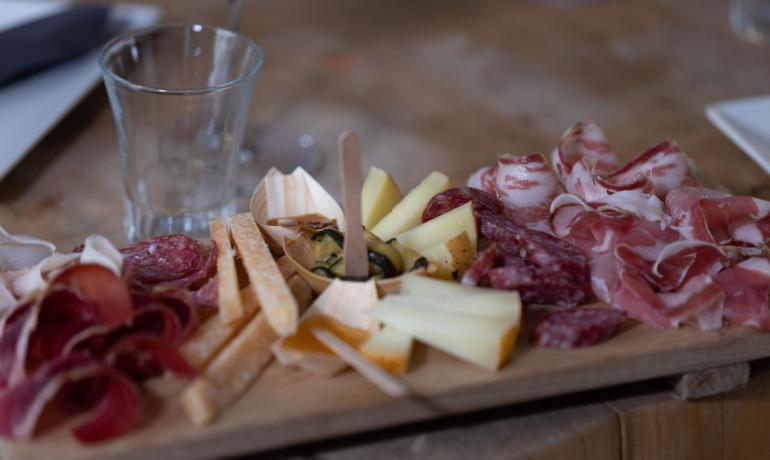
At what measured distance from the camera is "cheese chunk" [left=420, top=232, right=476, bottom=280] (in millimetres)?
945

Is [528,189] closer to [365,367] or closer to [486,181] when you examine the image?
Answer: [486,181]

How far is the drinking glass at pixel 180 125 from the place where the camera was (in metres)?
1.23

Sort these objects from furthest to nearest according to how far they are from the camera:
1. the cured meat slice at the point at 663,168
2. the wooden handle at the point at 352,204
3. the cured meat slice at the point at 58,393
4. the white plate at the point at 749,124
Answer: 1. the white plate at the point at 749,124
2. the cured meat slice at the point at 663,168
3. the wooden handle at the point at 352,204
4. the cured meat slice at the point at 58,393


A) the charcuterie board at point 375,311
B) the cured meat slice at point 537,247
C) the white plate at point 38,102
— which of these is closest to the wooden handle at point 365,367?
the charcuterie board at point 375,311

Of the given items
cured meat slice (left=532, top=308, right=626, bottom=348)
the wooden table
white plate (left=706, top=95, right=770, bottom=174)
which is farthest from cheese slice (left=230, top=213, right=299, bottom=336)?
white plate (left=706, top=95, right=770, bottom=174)

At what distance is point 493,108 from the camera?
174 centimetres

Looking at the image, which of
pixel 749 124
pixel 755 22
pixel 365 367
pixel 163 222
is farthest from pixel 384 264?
pixel 755 22

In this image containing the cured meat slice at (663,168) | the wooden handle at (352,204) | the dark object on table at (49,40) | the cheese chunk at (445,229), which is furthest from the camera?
the dark object on table at (49,40)

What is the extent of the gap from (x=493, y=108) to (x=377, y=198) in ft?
2.44

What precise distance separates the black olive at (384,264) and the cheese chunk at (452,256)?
39 millimetres

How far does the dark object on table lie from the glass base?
430 mm

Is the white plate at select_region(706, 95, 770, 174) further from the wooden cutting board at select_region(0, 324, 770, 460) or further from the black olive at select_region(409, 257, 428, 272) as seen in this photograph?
the black olive at select_region(409, 257, 428, 272)

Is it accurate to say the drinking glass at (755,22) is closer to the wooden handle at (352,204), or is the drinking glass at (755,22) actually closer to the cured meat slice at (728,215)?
the cured meat slice at (728,215)

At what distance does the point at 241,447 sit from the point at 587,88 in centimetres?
124
